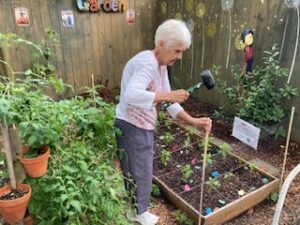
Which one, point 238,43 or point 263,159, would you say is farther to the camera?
point 238,43

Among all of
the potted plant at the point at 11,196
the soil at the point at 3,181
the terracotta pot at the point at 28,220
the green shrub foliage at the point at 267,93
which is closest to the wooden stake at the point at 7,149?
the potted plant at the point at 11,196

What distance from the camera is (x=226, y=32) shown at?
11.8ft

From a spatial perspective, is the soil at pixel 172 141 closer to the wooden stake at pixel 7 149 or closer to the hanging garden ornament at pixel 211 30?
the hanging garden ornament at pixel 211 30

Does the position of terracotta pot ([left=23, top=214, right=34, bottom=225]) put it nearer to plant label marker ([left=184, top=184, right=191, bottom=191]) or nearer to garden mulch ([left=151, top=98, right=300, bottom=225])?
garden mulch ([left=151, top=98, right=300, bottom=225])

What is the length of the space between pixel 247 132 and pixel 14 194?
209 cm

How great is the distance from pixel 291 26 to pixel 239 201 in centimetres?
189


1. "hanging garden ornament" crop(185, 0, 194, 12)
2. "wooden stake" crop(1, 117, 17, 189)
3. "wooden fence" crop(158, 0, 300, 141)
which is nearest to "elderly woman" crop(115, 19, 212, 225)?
"wooden stake" crop(1, 117, 17, 189)

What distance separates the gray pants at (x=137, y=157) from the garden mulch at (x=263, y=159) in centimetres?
36

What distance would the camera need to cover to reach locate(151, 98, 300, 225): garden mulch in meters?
2.14

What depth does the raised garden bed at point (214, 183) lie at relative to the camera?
2.10 meters

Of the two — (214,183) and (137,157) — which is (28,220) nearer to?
(137,157)

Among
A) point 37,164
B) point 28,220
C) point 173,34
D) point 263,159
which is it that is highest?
point 173,34

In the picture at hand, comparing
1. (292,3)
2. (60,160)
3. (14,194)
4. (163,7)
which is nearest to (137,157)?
(60,160)

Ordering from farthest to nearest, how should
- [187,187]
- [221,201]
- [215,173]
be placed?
1. [215,173]
2. [187,187]
3. [221,201]
